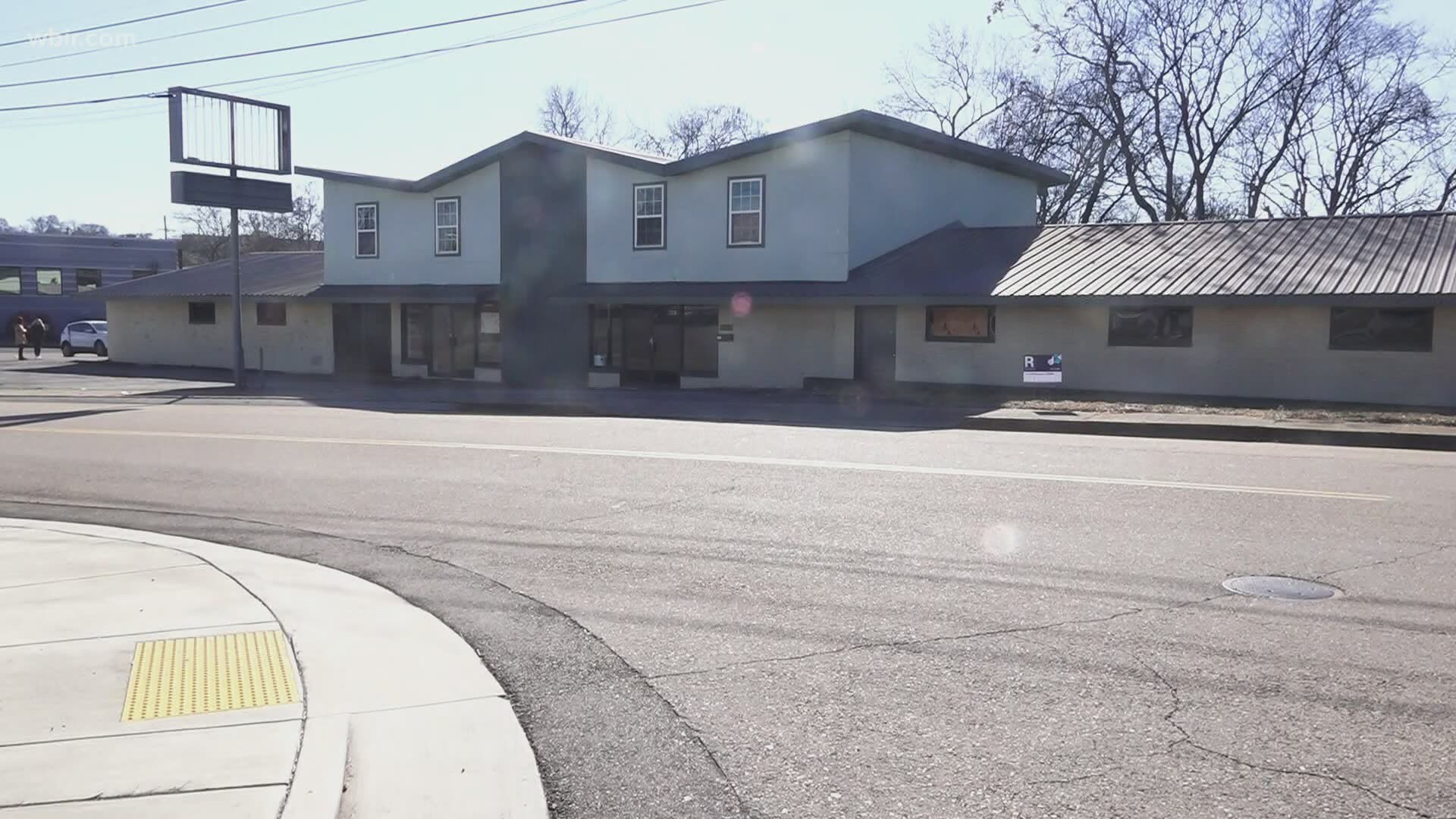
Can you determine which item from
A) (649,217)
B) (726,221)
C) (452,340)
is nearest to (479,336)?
(452,340)

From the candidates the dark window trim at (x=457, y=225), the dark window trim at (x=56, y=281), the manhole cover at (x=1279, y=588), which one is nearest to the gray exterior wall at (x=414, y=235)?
the dark window trim at (x=457, y=225)

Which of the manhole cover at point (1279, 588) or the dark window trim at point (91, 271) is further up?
the dark window trim at point (91, 271)

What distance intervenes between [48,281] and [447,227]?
43965 millimetres

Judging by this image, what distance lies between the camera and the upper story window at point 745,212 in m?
28.7

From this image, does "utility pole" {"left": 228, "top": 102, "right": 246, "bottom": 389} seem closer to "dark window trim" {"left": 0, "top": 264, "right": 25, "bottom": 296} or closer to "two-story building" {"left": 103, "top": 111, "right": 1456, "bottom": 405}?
"two-story building" {"left": 103, "top": 111, "right": 1456, "bottom": 405}

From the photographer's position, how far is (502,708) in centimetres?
562

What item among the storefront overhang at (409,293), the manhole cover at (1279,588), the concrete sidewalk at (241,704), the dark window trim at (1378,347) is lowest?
the concrete sidewalk at (241,704)

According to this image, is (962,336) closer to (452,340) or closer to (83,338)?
(452,340)

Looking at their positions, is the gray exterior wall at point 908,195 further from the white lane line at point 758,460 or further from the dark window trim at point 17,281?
the dark window trim at point 17,281

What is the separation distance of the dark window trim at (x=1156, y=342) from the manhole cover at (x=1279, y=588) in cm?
1682

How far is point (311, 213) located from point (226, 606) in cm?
10055

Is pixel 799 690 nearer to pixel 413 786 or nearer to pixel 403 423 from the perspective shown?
pixel 413 786

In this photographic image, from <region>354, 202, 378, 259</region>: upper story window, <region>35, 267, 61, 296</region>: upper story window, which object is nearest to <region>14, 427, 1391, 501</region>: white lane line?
<region>354, 202, 378, 259</region>: upper story window

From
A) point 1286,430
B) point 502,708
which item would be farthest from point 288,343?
point 502,708
